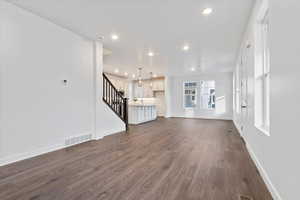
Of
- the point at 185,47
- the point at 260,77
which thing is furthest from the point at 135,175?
the point at 185,47

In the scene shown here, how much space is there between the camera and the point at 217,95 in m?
8.48

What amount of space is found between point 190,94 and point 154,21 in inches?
270

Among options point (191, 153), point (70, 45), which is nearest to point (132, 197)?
point (191, 153)

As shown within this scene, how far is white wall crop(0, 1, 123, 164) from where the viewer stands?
2539mm

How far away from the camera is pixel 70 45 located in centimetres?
357

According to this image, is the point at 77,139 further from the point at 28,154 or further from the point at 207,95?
the point at 207,95

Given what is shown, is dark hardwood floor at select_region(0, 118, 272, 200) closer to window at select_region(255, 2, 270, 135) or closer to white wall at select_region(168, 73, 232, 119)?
window at select_region(255, 2, 270, 135)

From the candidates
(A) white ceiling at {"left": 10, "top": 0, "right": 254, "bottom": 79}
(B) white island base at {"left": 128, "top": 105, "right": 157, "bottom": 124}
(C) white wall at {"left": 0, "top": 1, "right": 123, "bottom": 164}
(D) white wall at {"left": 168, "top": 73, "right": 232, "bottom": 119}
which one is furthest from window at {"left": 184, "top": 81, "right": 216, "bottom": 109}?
(C) white wall at {"left": 0, "top": 1, "right": 123, "bottom": 164}

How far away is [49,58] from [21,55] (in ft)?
1.58

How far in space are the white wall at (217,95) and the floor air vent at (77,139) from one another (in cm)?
660

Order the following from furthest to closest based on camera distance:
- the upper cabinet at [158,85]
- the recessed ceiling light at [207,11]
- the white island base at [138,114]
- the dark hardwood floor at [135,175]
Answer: the upper cabinet at [158,85] < the white island base at [138,114] < the recessed ceiling light at [207,11] < the dark hardwood floor at [135,175]

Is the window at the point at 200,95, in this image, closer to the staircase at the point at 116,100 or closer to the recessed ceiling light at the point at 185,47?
the recessed ceiling light at the point at 185,47

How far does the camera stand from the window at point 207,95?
8.64 meters

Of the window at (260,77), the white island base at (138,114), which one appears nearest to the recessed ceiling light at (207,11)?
the window at (260,77)
